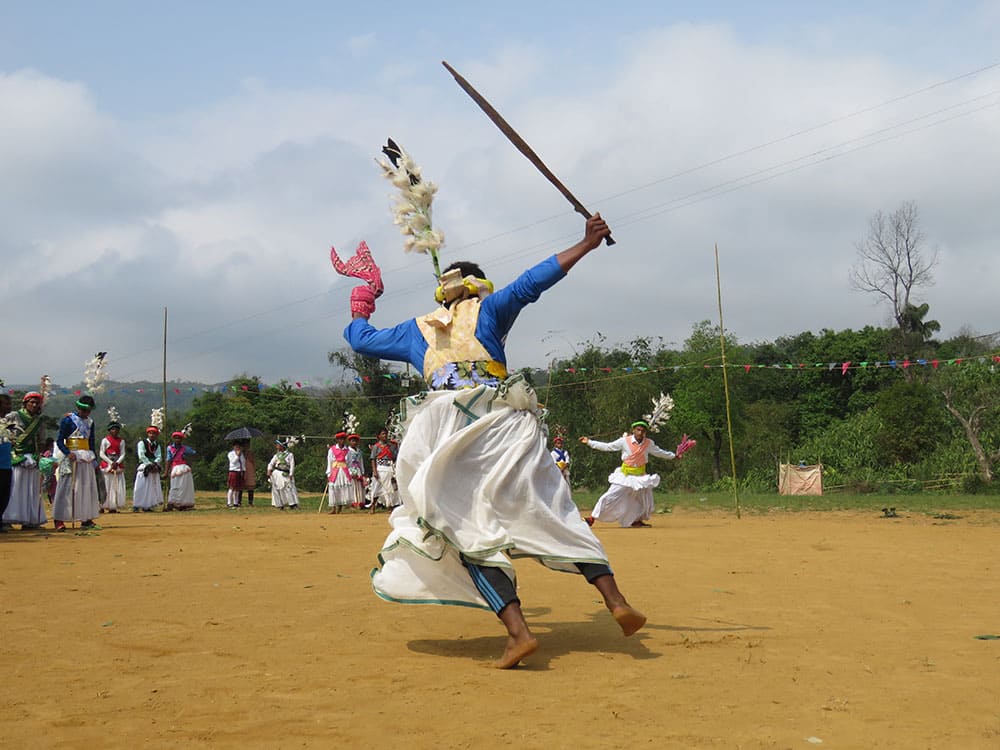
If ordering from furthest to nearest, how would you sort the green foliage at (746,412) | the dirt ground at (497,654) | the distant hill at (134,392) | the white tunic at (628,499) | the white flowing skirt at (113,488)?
the green foliage at (746,412), the white flowing skirt at (113,488), the distant hill at (134,392), the white tunic at (628,499), the dirt ground at (497,654)

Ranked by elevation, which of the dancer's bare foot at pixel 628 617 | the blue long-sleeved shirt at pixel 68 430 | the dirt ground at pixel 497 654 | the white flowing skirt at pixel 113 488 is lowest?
the dirt ground at pixel 497 654

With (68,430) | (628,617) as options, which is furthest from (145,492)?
(628,617)

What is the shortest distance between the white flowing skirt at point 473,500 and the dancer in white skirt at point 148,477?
1870 centimetres

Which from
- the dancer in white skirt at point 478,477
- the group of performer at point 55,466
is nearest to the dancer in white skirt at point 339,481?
the group of performer at point 55,466

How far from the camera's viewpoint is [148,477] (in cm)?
2264

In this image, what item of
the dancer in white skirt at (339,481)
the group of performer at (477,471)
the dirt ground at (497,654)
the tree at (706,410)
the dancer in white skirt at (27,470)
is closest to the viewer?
the dirt ground at (497,654)

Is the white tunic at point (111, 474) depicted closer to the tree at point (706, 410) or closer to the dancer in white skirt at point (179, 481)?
the dancer in white skirt at point (179, 481)

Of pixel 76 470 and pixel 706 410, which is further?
pixel 706 410

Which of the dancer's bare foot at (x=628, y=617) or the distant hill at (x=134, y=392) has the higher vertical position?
the distant hill at (x=134, y=392)

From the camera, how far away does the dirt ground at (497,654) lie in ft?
10.6

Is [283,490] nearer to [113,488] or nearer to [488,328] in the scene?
[113,488]

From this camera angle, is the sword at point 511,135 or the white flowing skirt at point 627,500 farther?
the white flowing skirt at point 627,500

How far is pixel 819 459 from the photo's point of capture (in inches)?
1211

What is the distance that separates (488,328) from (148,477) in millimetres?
19670
